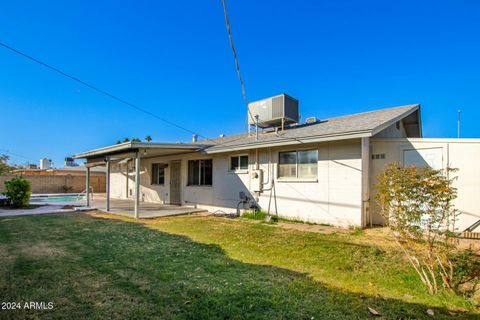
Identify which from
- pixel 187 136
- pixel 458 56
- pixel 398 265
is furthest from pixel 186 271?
pixel 187 136

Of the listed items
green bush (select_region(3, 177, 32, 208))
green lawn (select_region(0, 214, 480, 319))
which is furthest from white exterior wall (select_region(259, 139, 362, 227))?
green bush (select_region(3, 177, 32, 208))

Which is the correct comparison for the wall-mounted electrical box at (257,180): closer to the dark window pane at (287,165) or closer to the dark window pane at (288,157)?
the dark window pane at (287,165)

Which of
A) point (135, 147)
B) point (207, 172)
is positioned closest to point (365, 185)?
point (207, 172)

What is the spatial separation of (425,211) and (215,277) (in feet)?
10.5

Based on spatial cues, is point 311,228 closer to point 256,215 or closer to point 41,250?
point 256,215

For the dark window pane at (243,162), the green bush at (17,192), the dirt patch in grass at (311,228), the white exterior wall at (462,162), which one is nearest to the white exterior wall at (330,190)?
the dirt patch in grass at (311,228)

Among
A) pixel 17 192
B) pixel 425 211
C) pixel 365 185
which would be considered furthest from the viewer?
pixel 17 192

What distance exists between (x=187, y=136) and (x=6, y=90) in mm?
11224

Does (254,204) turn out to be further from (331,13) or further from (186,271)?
(331,13)

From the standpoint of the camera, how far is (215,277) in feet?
13.3

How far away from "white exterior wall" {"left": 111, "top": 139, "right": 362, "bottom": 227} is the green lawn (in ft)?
4.68

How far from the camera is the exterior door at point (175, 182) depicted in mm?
14765

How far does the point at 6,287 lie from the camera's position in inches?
140

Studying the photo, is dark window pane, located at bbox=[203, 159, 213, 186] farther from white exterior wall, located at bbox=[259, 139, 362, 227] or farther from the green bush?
the green bush
